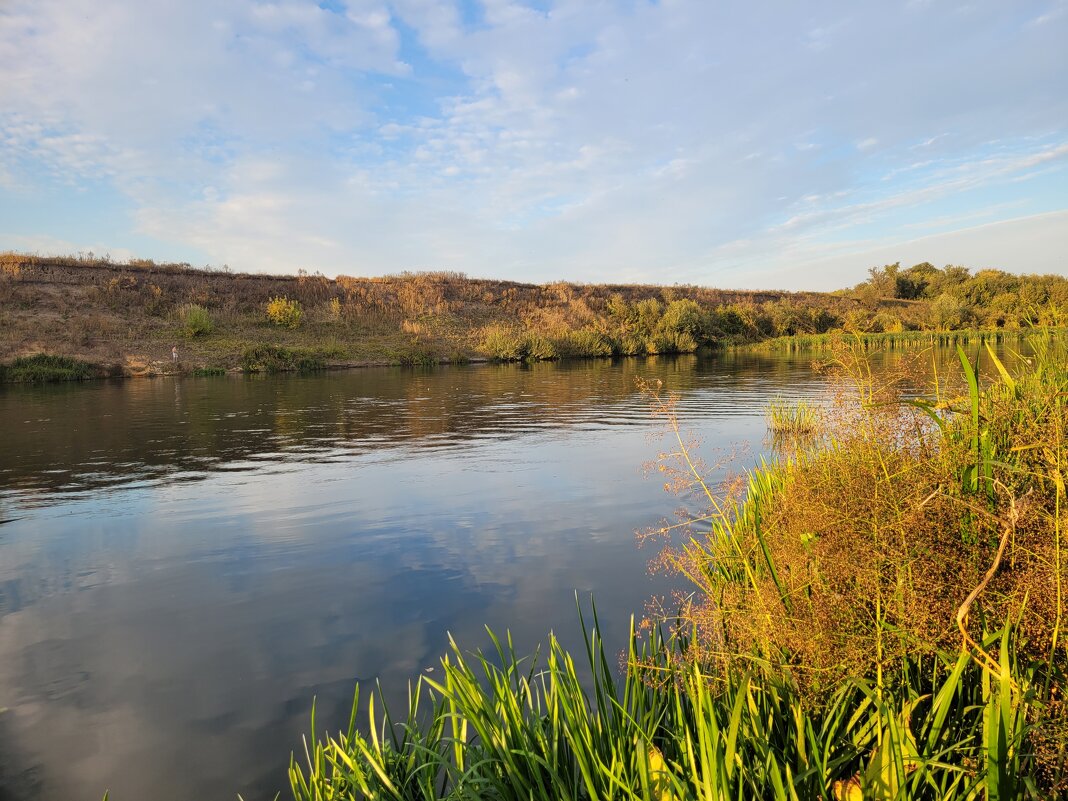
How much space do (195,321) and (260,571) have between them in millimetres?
37473

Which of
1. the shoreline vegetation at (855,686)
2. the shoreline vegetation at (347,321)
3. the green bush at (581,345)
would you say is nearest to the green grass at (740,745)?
the shoreline vegetation at (855,686)

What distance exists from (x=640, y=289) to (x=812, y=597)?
215 feet

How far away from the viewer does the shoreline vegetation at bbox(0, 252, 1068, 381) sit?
114 feet

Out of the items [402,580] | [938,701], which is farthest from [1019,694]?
[402,580]

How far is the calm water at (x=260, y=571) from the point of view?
3.79m

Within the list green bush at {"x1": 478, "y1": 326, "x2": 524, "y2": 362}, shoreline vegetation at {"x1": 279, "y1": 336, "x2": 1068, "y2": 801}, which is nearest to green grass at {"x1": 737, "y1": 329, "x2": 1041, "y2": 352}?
green bush at {"x1": 478, "y1": 326, "x2": 524, "y2": 362}

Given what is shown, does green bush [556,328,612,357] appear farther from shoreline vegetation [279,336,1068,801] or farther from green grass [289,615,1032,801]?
green grass [289,615,1032,801]

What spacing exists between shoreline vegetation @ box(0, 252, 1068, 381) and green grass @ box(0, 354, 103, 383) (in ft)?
0.22

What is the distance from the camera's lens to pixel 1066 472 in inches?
93.5

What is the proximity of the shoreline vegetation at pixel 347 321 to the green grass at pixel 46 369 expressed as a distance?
66 mm

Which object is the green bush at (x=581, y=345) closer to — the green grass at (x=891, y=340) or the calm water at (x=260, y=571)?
the green grass at (x=891, y=340)

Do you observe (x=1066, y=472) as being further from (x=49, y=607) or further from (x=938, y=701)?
(x=49, y=607)

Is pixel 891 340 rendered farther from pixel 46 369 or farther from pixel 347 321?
pixel 46 369

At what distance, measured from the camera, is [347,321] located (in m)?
46.4
